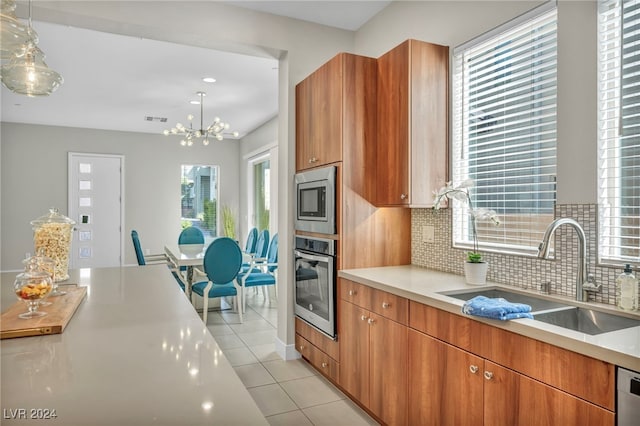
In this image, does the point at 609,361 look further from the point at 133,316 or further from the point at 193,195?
the point at 193,195

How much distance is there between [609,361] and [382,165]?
1.79m

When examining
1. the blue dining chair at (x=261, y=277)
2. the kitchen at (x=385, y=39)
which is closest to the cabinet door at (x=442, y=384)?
the kitchen at (x=385, y=39)

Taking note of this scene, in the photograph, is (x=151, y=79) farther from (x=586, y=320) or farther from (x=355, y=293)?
(x=586, y=320)

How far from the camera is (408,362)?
6.63ft

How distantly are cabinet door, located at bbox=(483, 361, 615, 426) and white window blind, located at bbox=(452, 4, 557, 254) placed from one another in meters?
0.86

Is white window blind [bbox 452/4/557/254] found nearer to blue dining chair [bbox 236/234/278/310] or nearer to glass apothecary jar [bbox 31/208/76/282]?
glass apothecary jar [bbox 31/208/76/282]

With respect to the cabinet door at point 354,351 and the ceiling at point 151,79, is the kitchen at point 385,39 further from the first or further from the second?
the cabinet door at point 354,351

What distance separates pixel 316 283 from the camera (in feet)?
9.78

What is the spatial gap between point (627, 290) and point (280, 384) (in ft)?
7.25

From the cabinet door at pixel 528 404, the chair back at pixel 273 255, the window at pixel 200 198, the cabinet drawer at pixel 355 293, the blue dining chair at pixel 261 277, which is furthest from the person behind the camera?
the window at pixel 200 198

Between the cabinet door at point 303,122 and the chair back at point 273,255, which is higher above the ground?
the cabinet door at point 303,122

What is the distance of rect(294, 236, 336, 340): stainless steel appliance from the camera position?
2775mm

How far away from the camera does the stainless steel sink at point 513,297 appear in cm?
187

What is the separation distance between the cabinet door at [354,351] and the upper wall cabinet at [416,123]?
759mm
